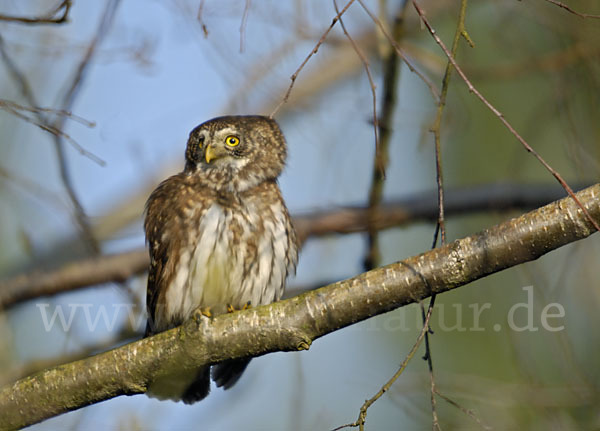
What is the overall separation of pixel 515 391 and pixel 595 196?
87.5 inches

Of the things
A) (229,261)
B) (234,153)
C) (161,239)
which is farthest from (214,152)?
(229,261)

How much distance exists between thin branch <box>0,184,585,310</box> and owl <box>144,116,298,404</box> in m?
1.08

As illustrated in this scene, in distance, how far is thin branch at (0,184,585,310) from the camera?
546 cm

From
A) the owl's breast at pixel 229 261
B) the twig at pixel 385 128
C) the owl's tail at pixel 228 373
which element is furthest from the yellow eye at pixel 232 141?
the owl's tail at pixel 228 373

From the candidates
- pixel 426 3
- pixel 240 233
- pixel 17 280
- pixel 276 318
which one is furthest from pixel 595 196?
pixel 426 3

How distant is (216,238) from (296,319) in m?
1.02

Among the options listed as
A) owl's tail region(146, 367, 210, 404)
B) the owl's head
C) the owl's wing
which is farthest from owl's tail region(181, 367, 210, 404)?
the owl's head

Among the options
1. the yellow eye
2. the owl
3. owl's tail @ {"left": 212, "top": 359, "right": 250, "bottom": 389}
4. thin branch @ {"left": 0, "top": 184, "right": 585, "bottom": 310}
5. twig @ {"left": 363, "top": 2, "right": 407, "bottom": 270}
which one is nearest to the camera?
the owl

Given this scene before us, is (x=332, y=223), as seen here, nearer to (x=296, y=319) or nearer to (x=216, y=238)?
(x=216, y=238)

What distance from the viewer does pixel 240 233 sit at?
13.4ft

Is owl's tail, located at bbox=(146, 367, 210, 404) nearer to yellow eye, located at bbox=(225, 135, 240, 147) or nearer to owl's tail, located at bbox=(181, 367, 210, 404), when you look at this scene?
owl's tail, located at bbox=(181, 367, 210, 404)

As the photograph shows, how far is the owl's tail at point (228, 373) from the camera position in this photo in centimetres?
439

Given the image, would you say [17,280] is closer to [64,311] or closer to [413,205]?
[64,311]

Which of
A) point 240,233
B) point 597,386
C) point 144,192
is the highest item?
point 144,192
